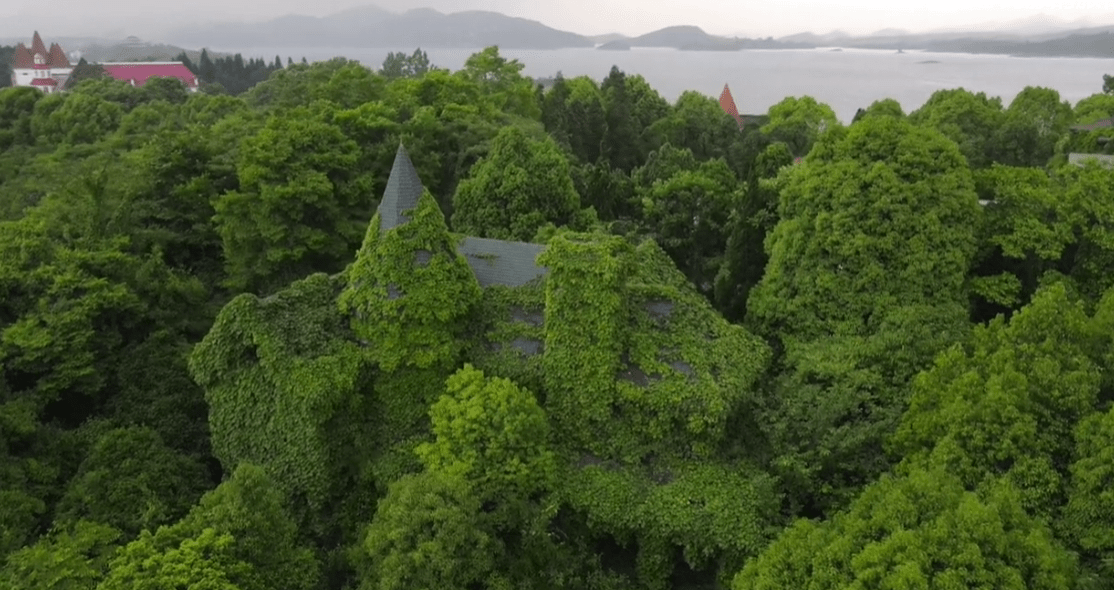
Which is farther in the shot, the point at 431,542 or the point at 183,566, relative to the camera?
the point at 431,542

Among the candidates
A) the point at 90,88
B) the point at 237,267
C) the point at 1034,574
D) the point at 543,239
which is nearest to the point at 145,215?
the point at 237,267

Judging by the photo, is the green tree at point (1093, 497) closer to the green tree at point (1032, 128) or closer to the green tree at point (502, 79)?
the green tree at point (1032, 128)

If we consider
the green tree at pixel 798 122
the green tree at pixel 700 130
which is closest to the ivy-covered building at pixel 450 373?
the green tree at pixel 700 130

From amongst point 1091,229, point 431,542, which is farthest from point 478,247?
point 1091,229

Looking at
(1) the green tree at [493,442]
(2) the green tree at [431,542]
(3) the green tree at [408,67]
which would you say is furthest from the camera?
(3) the green tree at [408,67]

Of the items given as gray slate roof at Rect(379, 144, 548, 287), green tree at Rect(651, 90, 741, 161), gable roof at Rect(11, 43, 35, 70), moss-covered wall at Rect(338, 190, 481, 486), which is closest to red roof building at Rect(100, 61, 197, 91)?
gable roof at Rect(11, 43, 35, 70)

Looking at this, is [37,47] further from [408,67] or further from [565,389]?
[565,389]

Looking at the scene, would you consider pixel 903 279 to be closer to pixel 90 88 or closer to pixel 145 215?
pixel 145 215

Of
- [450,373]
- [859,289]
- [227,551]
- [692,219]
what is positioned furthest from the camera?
[692,219]
